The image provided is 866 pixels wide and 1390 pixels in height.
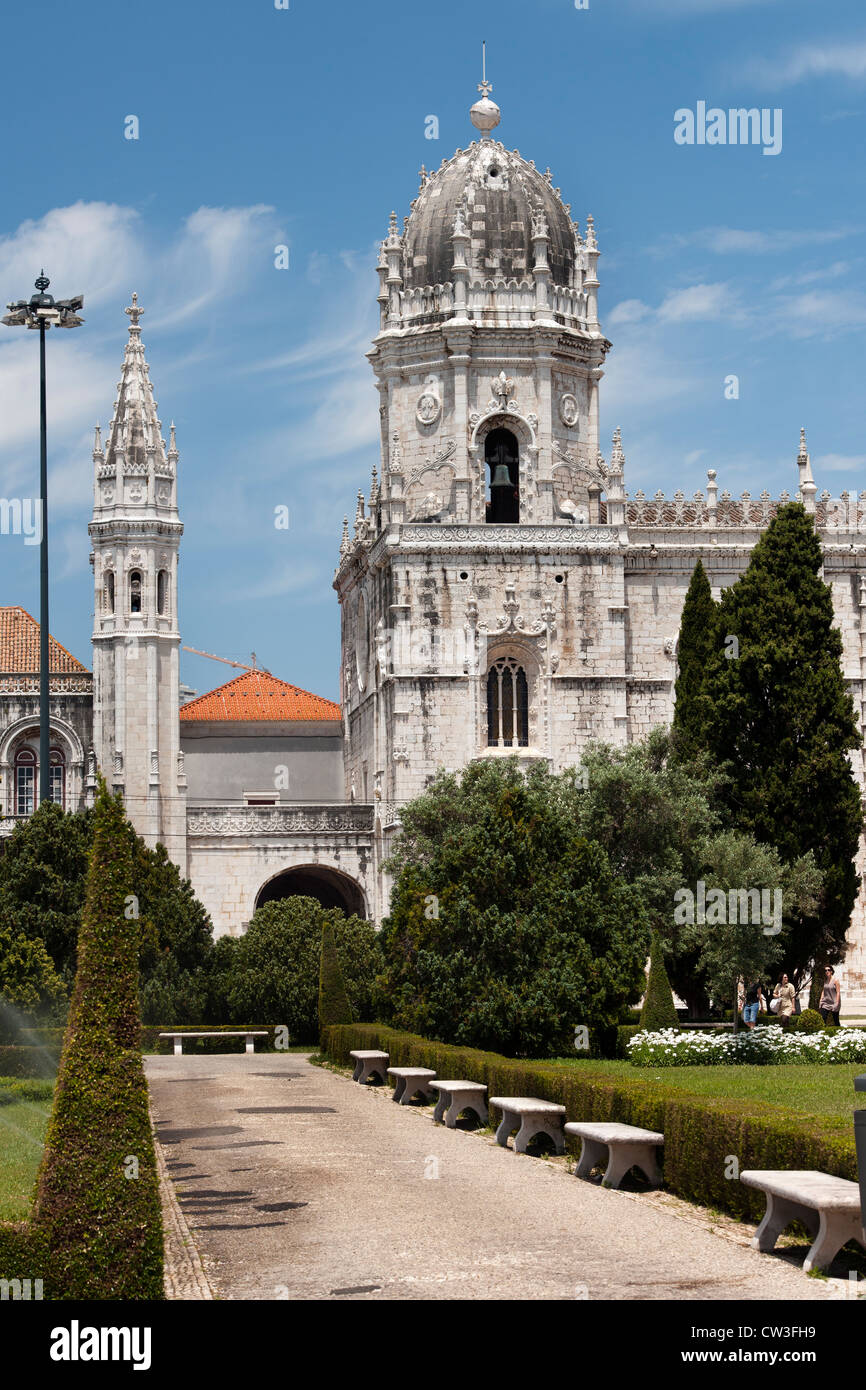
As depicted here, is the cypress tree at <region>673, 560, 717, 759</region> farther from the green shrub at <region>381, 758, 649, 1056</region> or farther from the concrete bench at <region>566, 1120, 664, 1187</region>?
the concrete bench at <region>566, 1120, 664, 1187</region>

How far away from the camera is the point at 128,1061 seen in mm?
12750

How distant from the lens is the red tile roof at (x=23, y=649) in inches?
2351

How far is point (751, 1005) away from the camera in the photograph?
36.3 metres

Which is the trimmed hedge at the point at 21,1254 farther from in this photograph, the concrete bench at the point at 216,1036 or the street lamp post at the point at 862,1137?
the concrete bench at the point at 216,1036

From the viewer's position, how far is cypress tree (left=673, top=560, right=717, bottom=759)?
4419 cm

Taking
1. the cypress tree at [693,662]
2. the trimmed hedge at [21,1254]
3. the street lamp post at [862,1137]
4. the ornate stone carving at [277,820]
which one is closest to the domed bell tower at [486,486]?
the ornate stone carving at [277,820]

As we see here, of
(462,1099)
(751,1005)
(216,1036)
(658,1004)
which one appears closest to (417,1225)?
(462,1099)

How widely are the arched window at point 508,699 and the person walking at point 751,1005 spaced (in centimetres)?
1480

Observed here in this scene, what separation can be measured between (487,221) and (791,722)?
19768 mm

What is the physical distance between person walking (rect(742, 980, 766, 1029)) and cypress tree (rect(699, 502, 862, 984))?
11.2 ft

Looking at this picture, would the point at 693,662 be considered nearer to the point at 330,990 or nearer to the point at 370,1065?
the point at 330,990

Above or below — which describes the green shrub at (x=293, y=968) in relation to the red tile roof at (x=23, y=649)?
below

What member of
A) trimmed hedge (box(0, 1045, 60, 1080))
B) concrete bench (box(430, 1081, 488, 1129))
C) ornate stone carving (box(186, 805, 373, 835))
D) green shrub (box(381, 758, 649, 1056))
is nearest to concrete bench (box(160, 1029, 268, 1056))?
green shrub (box(381, 758, 649, 1056))
